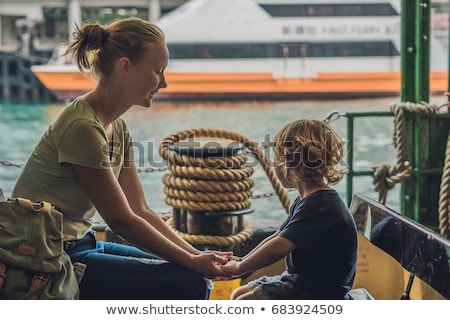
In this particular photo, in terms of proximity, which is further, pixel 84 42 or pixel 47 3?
pixel 47 3

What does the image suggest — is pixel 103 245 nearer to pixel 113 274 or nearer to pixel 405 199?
pixel 113 274

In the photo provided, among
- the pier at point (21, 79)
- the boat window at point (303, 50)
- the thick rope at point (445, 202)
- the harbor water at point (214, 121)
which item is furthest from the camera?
the pier at point (21, 79)

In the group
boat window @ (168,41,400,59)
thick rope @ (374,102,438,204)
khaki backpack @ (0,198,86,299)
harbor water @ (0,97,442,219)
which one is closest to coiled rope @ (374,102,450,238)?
thick rope @ (374,102,438,204)

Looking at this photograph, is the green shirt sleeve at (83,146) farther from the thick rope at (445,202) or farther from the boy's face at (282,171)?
the thick rope at (445,202)

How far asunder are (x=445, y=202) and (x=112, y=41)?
1.60m

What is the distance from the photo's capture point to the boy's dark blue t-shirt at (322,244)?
1715mm

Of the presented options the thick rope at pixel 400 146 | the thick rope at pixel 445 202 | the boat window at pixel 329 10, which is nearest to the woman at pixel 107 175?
the thick rope at pixel 445 202

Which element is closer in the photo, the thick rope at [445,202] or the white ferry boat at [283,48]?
the thick rope at [445,202]

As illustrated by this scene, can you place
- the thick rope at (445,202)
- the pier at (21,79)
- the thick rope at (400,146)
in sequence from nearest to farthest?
the thick rope at (445,202)
the thick rope at (400,146)
the pier at (21,79)

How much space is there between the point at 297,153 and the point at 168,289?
406 mm

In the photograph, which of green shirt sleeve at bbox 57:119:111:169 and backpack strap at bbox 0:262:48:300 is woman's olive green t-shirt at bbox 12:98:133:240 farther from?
backpack strap at bbox 0:262:48:300

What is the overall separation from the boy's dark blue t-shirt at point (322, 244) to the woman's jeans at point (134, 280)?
0.73ft

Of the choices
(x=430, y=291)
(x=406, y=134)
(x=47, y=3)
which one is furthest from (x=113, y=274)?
(x=47, y=3)
